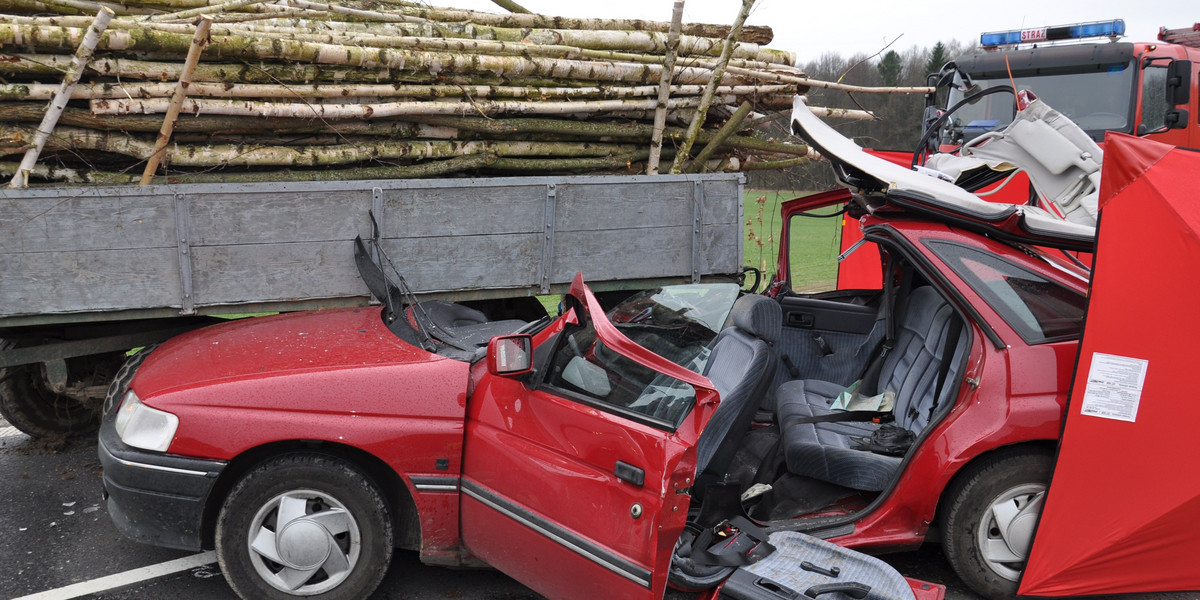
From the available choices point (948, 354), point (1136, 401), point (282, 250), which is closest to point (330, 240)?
point (282, 250)

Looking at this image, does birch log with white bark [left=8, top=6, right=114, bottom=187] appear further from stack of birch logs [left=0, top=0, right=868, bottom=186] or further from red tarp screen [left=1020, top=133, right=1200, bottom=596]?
red tarp screen [left=1020, top=133, right=1200, bottom=596]

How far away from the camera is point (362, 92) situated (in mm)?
4957

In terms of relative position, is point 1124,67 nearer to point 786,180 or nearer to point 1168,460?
point 786,180

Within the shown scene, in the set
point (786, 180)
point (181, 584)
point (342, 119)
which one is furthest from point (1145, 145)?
point (181, 584)

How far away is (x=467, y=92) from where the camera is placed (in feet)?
17.1

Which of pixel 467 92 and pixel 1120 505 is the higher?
pixel 467 92

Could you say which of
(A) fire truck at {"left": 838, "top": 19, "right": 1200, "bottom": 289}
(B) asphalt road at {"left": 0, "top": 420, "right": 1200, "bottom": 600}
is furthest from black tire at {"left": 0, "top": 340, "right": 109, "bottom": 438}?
(A) fire truck at {"left": 838, "top": 19, "right": 1200, "bottom": 289}

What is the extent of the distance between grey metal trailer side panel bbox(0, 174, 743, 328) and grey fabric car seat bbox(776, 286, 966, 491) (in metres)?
1.26

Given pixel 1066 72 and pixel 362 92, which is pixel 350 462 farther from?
pixel 1066 72

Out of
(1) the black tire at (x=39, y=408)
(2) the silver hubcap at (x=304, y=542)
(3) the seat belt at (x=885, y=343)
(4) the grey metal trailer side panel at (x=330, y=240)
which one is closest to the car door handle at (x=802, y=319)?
(3) the seat belt at (x=885, y=343)

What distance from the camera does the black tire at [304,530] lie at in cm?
331

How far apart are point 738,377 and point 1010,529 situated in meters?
1.31

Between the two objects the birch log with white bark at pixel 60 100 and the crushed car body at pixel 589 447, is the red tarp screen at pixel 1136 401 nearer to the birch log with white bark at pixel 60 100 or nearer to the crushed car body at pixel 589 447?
the crushed car body at pixel 589 447

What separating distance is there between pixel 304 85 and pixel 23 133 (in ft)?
4.68
